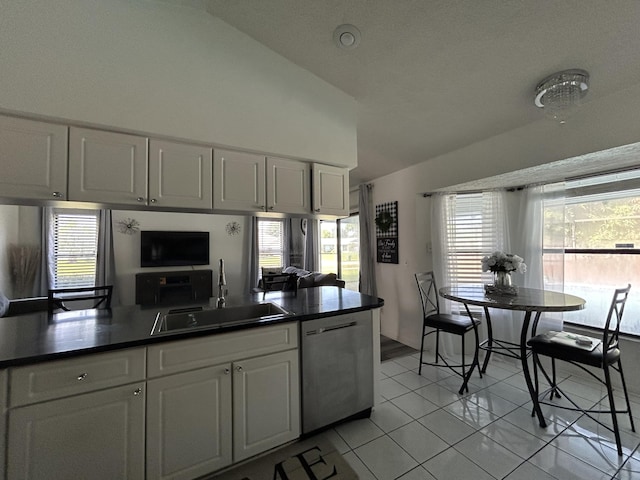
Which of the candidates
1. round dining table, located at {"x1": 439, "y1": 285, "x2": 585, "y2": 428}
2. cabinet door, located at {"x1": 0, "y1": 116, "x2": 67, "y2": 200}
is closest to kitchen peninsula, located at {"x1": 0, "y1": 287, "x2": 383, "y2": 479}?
cabinet door, located at {"x1": 0, "y1": 116, "x2": 67, "y2": 200}

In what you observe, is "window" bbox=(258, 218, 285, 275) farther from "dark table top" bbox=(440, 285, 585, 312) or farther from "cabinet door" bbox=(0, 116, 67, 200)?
"cabinet door" bbox=(0, 116, 67, 200)

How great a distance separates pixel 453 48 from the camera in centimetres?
177

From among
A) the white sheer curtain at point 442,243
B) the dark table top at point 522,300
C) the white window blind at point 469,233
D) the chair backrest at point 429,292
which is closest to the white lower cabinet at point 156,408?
the dark table top at point 522,300

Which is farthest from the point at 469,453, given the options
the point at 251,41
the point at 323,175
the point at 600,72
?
the point at 251,41

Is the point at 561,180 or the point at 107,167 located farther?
the point at 561,180

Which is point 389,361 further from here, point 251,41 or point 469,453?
point 251,41

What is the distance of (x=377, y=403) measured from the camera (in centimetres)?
218

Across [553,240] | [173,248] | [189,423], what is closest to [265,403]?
[189,423]

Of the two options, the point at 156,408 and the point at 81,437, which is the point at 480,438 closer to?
the point at 156,408

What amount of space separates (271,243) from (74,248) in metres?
3.56

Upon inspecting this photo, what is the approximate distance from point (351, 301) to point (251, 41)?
A: 2.23 meters

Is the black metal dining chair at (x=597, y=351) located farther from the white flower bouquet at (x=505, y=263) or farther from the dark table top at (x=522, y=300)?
the white flower bouquet at (x=505, y=263)

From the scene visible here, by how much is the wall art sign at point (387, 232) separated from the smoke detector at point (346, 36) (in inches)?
92.8

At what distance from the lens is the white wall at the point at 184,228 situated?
4.88 metres
